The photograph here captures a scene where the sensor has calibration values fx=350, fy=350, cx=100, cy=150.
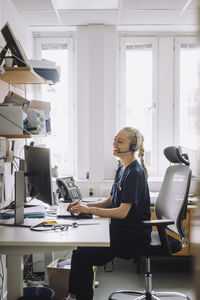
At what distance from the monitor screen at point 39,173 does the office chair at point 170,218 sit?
0.68 metres

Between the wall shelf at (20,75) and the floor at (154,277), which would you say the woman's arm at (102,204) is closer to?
the floor at (154,277)

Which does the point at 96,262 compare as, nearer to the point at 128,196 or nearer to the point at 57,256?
the point at 128,196

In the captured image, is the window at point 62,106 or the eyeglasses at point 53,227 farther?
the window at point 62,106

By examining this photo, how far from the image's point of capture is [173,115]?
13.4 ft

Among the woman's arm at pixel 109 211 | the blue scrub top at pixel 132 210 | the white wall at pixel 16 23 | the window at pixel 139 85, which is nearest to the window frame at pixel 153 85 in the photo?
the window at pixel 139 85

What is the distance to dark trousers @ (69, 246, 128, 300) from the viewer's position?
83.6 inches

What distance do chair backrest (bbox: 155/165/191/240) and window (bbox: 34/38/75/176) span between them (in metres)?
1.66

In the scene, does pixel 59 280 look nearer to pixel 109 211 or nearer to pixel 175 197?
pixel 109 211

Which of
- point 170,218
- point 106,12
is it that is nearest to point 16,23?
point 106,12

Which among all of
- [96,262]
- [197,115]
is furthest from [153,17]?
[197,115]

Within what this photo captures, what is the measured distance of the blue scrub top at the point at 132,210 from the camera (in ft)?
7.47

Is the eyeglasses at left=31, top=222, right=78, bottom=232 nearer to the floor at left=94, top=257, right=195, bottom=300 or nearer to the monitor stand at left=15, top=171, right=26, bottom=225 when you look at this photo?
the monitor stand at left=15, top=171, right=26, bottom=225

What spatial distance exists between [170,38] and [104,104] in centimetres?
110

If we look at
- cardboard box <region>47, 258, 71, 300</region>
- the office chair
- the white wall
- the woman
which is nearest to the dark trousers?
the woman
